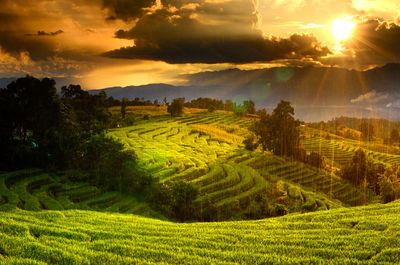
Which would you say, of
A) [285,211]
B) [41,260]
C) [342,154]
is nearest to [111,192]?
[285,211]

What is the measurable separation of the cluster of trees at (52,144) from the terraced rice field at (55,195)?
280 centimetres

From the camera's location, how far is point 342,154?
4252 inches

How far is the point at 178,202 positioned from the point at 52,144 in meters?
25.1

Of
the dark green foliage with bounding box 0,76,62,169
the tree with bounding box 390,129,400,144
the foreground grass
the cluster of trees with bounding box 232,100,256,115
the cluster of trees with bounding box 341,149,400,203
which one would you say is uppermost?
the cluster of trees with bounding box 232,100,256,115

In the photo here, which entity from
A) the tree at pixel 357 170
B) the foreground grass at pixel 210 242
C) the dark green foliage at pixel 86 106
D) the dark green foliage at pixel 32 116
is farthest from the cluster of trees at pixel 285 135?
the foreground grass at pixel 210 242

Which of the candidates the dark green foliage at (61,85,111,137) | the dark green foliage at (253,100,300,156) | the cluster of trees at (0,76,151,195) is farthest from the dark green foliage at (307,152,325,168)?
the dark green foliage at (61,85,111,137)

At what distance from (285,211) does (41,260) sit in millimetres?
32561

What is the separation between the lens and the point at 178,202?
37.7 metres

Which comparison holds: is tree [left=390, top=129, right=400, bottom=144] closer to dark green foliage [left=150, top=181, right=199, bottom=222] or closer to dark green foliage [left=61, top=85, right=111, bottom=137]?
dark green foliage [left=61, top=85, right=111, bottom=137]

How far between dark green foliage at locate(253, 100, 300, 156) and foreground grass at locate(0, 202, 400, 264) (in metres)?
61.6

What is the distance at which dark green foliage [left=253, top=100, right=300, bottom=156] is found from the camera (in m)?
76.1

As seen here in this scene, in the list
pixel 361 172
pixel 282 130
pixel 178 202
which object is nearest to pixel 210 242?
pixel 178 202

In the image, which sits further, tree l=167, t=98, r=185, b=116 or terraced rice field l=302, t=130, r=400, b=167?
tree l=167, t=98, r=185, b=116

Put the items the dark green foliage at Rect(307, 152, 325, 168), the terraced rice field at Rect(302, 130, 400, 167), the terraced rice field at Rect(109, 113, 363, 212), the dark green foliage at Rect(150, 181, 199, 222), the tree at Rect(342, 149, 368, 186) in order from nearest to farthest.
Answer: the dark green foliage at Rect(150, 181, 199, 222), the terraced rice field at Rect(109, 113, 363, 212), the tree at Rect(342, 149, 368, 186), the dark green foliage at Rect(307, 152, 325, 168), the terraced rice field at Rect(302, 130, 400, 167)
